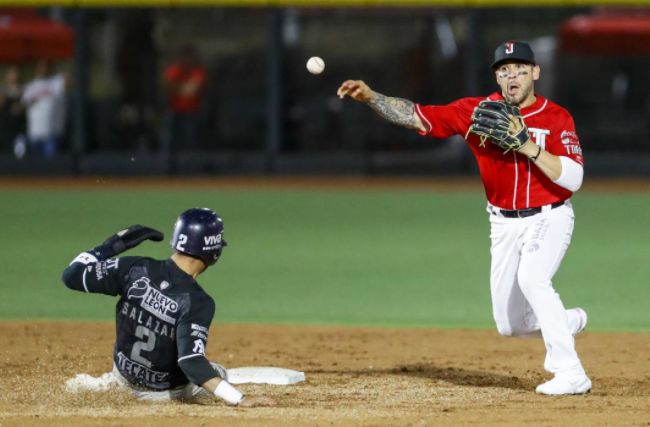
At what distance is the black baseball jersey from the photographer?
5.57 meters

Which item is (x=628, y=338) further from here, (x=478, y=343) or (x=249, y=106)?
(x=249, y=106)

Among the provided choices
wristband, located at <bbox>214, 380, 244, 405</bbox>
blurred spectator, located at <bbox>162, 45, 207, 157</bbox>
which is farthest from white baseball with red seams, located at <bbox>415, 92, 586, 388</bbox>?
blurred spectator, located at <bbox>162, 45, 207, 157</bbox>

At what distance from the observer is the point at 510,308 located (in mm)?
6461

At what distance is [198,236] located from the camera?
5598 millimetres

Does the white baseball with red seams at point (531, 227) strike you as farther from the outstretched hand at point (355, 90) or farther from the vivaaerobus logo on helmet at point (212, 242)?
the vivaaerobus logo on helmet at point (212, 242)

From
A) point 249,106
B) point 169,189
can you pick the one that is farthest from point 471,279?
point 249,106

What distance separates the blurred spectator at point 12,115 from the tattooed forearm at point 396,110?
1438 centimetres

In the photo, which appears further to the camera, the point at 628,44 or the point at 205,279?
the point at 628,44

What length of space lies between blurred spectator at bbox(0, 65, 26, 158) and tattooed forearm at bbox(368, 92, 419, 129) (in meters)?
14.4

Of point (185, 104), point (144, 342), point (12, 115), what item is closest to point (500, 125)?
point (144, 342)

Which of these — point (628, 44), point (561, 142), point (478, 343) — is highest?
point (628, 44)

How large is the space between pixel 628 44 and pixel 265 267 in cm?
1108

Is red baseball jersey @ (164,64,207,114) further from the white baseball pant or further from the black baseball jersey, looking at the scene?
the black baseball jersey

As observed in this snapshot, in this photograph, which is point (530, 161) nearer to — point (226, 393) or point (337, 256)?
point (226, 393)
